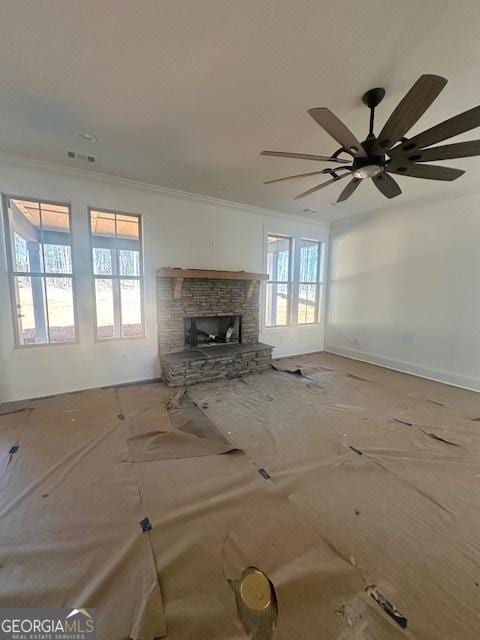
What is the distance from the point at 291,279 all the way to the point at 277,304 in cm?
66

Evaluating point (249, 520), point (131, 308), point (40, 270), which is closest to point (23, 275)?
point (40, 270)

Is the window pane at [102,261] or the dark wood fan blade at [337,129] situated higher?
the dark wood fan blade at [337,129]

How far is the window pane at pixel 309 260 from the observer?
6010 millimetres

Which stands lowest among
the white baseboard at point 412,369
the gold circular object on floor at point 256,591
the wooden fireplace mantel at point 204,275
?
the gold circular object on floor at point 256,591

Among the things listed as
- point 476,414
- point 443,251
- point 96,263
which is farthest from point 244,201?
point 476,414

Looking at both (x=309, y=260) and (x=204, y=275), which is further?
(x=309, y=260)

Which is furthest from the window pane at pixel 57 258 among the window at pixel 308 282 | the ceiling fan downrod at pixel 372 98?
the window at pixel 308 282

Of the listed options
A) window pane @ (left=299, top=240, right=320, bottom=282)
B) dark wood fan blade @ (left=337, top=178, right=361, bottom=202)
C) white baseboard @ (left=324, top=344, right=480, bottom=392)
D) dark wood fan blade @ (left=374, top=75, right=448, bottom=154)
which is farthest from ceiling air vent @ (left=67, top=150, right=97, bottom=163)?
white baseboard @ (left=324, top=344, right=480, bottom=392)

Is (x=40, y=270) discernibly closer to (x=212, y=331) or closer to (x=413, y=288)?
(x=212, y=331)

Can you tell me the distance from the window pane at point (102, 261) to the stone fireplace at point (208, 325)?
0.76 m

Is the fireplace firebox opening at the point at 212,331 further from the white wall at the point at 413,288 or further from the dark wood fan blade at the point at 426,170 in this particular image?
the dark wood fan blade at the point at 426,170

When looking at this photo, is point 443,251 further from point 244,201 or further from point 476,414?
point 244,201

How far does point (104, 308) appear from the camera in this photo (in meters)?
4.09

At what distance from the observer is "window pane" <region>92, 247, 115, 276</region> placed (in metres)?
3.95
